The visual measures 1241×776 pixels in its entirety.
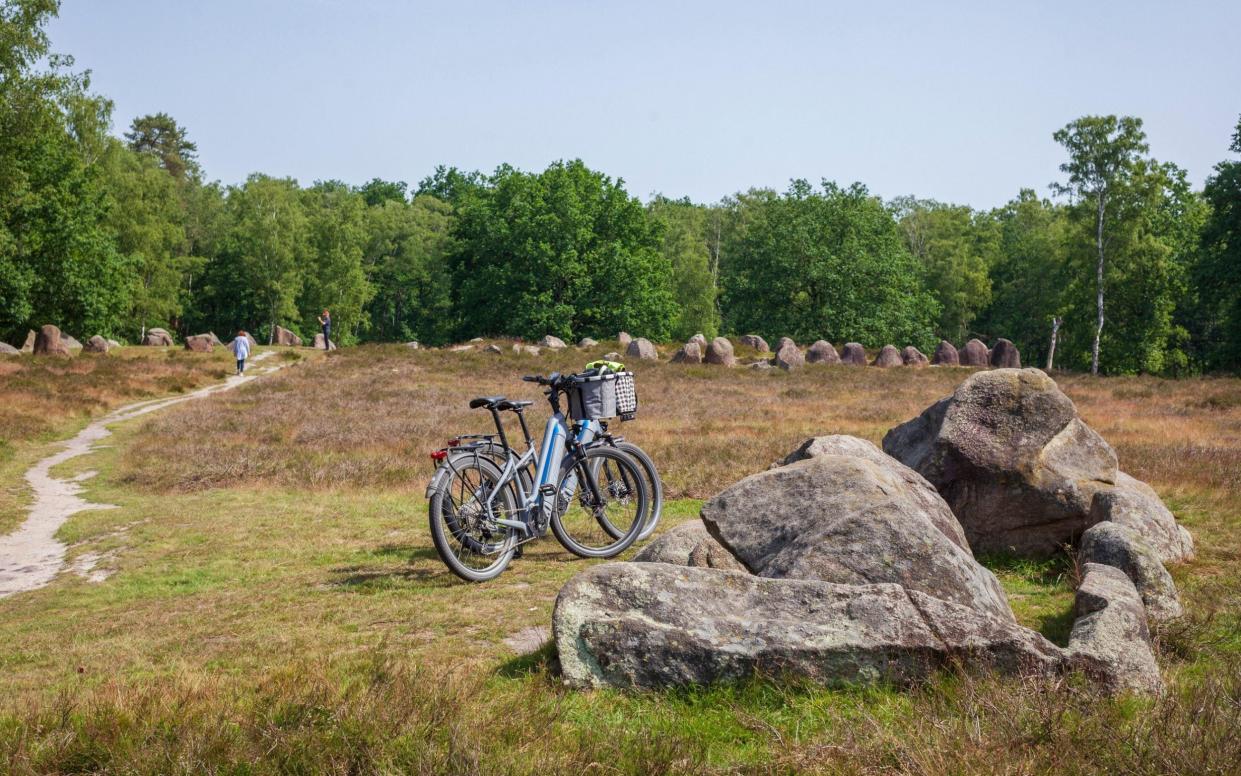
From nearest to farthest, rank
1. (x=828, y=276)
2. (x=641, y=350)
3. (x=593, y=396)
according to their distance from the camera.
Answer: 1. (x=593, y=396)
2. (x=641, y=350)
3. (x=828, y=276)

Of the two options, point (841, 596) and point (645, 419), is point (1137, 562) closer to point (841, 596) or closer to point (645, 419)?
point (841, 596)

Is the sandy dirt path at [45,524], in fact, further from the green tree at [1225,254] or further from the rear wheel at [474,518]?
the green tree at [1225,254]

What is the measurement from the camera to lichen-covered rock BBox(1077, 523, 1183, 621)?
23.9ft

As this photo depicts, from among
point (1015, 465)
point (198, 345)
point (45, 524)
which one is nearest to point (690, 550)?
point (1015, 465)

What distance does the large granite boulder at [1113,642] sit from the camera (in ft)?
16.3

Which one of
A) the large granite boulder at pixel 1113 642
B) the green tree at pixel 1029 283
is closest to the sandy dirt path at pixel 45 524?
the large granite boulder at pixel 1113 642

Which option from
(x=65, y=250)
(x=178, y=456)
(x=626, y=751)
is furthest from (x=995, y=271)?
(x=626, y=751)

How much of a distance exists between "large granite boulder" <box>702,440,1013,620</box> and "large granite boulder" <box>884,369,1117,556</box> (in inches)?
113

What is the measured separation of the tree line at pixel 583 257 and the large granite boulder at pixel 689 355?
46.4 feet

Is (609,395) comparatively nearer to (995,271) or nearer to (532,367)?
(532,367)

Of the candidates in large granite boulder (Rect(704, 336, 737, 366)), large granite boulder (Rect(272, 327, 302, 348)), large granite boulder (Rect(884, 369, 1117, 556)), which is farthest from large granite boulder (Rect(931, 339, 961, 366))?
large granite boulder (Rect(884, 369, 1117, 556))

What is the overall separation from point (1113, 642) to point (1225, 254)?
183 ft

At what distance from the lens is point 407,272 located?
101125mm

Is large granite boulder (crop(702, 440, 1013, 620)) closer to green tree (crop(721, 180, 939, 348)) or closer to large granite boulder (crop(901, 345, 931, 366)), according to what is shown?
large granite boulder (crop(901, 345, 931, 366))
